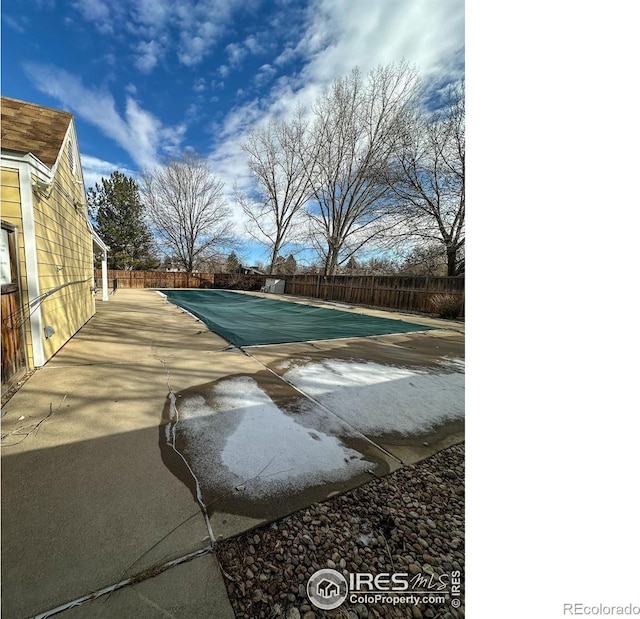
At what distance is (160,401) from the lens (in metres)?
2.34

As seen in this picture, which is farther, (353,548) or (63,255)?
(63,255)

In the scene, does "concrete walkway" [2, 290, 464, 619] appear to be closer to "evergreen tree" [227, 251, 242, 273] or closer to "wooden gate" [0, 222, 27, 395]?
"wooden gate" [0, 222, 27, 395]

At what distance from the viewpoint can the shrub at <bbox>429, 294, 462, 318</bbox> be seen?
29.3ft

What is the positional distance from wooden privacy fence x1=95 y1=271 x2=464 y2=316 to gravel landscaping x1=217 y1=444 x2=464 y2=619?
27.9 ft

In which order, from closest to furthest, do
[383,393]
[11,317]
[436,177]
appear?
[11,317], [383,393], [436,177]

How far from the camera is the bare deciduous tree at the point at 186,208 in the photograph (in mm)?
23422

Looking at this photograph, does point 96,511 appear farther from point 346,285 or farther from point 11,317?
point 346,285

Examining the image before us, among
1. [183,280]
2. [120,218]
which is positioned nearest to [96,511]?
[183,280]

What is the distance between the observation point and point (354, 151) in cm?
1683

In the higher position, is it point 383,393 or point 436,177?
point 436,177

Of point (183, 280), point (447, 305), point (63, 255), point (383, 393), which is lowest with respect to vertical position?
point (383, 393)

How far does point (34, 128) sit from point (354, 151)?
16.2 meters
